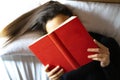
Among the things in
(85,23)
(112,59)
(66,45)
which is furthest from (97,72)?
(85,23)

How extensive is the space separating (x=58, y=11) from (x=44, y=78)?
355mm

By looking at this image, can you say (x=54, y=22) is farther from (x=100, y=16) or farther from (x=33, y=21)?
(x=100, y=16)

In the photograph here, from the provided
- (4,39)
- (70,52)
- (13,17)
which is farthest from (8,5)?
(70,52)

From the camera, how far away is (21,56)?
1117 millimetres

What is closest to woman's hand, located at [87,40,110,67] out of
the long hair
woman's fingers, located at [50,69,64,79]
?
woman's fingers, located at [50,69,64,79]

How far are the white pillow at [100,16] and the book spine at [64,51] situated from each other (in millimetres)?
307

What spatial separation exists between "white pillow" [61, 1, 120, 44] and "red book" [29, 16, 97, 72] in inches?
12.0

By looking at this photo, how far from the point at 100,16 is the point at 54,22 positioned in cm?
29

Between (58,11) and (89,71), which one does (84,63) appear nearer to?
(89,71)

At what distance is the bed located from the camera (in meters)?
1.12

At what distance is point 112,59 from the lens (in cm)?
98

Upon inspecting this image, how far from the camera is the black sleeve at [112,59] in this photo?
911mm

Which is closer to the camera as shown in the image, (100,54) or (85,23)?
(100,54)

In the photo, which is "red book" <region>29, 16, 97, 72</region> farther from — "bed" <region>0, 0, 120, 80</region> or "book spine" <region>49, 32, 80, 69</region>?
"bed" <region>0, 0, 120, 80</region>
